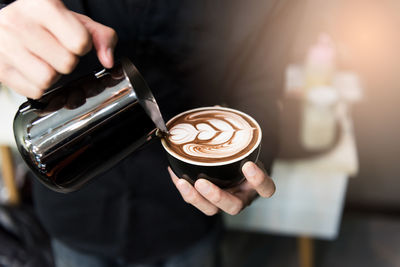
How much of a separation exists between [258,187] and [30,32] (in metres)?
0.31

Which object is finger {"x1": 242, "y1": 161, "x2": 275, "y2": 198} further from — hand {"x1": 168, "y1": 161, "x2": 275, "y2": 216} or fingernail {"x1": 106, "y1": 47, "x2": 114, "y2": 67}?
fingernail {"x1": 106, "y1": 47, "x2": 114, "y2": 67}

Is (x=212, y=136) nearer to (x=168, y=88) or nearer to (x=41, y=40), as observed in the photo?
(x=168, y=88)

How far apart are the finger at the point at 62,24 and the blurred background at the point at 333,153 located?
1.66ft

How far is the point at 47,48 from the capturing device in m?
0.37

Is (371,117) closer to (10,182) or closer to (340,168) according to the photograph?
(340,168)

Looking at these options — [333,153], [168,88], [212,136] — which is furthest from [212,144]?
[333,153]

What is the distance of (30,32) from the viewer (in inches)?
14.4

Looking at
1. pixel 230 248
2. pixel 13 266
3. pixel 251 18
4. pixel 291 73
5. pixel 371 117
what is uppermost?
pixel 251 18

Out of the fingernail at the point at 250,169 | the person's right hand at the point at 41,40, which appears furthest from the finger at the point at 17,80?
the fingernail at the point at 250,169

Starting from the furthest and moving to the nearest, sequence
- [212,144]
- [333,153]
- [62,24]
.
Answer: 1. [333,153]
2. [212,144]
3. [62,24]

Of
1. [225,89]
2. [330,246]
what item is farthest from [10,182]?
[330,246]

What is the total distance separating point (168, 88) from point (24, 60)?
279mm

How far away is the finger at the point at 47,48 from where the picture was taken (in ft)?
1.20

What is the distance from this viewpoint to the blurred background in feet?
3.38
